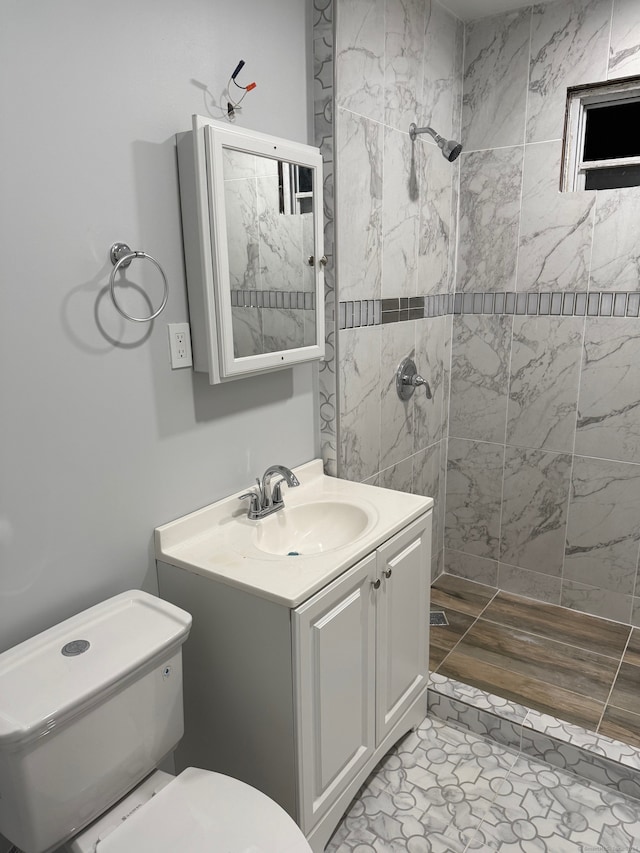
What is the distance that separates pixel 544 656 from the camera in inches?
96.4

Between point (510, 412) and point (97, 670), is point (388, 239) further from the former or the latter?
point (97, 670)

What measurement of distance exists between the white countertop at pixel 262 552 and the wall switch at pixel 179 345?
0.43m

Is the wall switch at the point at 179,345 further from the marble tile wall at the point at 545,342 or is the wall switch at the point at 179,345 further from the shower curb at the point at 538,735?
the marble tile wall at the point at 545,342

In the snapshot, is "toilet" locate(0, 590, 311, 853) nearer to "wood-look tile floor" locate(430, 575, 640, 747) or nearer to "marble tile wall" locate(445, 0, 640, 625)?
"wood-look tile floor" locate(430, 575, 640, 747)

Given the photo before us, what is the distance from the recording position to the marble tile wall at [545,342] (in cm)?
240

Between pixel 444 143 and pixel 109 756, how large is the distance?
220cm

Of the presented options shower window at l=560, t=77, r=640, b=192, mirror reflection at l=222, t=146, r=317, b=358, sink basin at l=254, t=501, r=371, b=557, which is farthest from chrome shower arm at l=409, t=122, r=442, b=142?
sink basin at l=254, t=501, r=371, b=557

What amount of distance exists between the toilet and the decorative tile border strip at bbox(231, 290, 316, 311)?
0.83 m

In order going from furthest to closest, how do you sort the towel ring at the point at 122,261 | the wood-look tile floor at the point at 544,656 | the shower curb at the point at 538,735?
1. the wood-look tile floor at the point at 544,656
2. the shower curb at the point at 538,735
3. the towel ring at the point at 122,261

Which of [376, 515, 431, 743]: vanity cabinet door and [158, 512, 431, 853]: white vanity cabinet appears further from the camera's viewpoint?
[376, 515, 431, 743]: vanity cabinet door

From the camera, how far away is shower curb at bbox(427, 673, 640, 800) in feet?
6.23

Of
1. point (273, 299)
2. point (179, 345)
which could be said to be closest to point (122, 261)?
point (179, 345)

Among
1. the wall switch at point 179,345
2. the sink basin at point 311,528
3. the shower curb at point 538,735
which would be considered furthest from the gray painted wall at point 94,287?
the shower curb at point 538,735

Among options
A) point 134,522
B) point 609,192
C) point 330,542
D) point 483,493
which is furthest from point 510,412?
point 134,522
